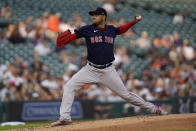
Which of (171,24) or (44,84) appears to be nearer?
(44,84)

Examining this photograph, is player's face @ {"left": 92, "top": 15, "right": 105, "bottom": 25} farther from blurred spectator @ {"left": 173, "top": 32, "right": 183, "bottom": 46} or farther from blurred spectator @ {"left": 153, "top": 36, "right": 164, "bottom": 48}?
blurred spectator @ {"left": 173, "top": 32, "right": 183, "bottom": 46}

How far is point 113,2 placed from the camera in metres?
19.0

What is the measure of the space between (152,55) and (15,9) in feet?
16.5

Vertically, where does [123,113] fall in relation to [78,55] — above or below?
below

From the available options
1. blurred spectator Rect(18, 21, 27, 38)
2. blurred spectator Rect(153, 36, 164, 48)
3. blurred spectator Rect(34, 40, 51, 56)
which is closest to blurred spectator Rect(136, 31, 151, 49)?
blurred spectator Rect(153, 36, 164, 48)

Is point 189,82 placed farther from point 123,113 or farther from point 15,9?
point 15,9

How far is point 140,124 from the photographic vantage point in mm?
7285

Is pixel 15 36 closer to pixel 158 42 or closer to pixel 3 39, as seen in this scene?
pixel 3 39

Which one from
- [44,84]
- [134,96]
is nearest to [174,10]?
[44,84]

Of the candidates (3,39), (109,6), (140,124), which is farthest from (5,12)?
(140,124)

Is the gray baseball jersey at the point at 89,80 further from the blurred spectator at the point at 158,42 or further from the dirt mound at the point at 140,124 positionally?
the blurred spectator at the point at 158,42

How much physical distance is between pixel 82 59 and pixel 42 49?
51.9 inches

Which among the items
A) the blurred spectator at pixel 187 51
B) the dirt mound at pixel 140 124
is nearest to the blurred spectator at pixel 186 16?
the blurred spectator at pixel 187 51

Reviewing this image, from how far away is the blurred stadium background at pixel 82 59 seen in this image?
13656 mm
